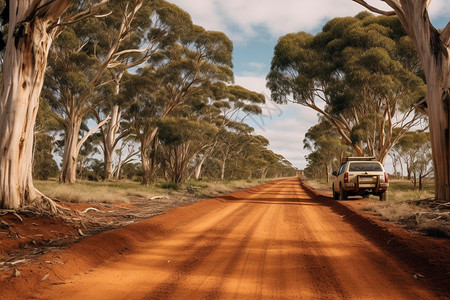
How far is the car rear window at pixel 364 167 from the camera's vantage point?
14539 mm

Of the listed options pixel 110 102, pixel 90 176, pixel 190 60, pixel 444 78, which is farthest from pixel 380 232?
pixel 90 176

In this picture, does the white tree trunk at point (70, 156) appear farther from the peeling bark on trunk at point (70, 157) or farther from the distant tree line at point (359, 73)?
the distant tree line at point (359, 73)

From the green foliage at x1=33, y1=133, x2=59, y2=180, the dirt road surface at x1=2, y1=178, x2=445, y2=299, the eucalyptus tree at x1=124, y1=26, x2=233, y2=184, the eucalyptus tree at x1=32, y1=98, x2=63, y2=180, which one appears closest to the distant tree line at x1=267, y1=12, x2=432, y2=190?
the eucalyptus tree at x1=124, y1=26, x2=233, y2=184

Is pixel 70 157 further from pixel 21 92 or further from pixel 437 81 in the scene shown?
pixel 437 81

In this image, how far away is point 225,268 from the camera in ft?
14.7

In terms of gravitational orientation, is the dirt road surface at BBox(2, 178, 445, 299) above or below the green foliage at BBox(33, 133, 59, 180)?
below

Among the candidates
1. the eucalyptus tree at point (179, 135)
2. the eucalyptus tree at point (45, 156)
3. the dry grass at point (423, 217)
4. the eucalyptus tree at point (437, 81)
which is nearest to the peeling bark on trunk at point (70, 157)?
the eucalyptus tree at point (179, 135)

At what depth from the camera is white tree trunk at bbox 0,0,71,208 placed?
7.12m

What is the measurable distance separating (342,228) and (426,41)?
6.78 metres

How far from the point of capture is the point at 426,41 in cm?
1032

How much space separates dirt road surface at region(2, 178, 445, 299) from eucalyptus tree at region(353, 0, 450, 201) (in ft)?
16.4

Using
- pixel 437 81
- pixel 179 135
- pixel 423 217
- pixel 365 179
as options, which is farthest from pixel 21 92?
pixel 179 135

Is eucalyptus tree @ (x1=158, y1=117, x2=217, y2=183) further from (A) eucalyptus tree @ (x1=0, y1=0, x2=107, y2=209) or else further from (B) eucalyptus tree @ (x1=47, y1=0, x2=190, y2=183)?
(A) eucalyptus tree @ (x1=0, y1=0, x2=107, y2=209)

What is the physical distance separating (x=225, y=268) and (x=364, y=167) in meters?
12.0
